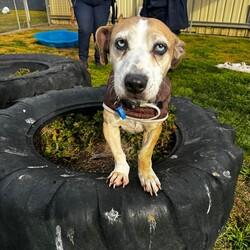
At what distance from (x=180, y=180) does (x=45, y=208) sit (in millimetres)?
748

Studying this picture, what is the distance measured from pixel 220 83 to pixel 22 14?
28.7 feet

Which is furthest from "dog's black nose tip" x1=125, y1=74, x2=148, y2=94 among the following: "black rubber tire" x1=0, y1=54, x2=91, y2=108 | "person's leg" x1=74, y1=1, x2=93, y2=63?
"person's leg" x1=74, y1=1, x2=93, y2=63

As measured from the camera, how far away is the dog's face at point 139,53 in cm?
152

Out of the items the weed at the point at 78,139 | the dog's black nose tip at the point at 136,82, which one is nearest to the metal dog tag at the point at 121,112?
the dog's black nose tip at the point at 136,82

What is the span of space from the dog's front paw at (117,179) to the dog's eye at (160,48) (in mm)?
778

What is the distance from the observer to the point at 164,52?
1.79m

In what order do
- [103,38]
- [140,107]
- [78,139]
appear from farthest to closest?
[78,139]
[103,38]
[140,107]

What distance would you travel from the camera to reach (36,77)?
2.99 m

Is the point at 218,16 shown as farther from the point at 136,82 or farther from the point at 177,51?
the point at 136,82

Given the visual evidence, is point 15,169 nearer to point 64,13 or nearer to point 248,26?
point 248,26

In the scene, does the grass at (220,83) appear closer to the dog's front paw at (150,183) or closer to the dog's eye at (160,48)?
the dog's front paw at (150,183)

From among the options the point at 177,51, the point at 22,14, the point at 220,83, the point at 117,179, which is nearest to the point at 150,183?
the point at 117,179

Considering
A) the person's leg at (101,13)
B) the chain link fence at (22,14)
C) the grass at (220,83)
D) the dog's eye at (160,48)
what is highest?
the dog's eye at (160,48)

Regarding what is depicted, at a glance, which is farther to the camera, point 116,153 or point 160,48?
point 116,153
